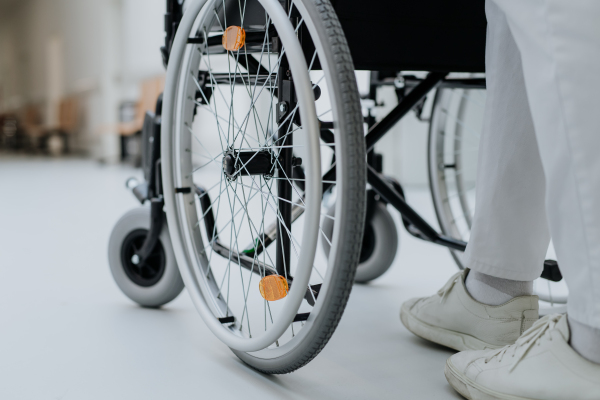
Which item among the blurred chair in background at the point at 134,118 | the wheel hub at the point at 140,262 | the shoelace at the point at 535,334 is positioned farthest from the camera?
the blurred chair in background at the point at 134,118

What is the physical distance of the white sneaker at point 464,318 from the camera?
0.72 m

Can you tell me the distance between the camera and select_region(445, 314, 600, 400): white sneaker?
52 centimetres

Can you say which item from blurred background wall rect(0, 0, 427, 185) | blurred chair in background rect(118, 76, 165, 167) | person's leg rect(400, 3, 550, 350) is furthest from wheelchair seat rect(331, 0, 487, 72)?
blurred chair in background rect(118, 76, 165, 167)

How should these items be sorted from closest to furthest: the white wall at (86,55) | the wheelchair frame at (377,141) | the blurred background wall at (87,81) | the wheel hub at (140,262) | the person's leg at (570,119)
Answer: the person's leg at (570,119)
the wheelchair frame at (377,141)
the wheel hub at (140,262)
the blurred background wall at (87,81)
the white wall at (86,55)

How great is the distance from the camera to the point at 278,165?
671mm

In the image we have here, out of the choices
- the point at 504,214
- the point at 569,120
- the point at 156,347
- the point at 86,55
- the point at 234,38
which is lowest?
the point at 156,347

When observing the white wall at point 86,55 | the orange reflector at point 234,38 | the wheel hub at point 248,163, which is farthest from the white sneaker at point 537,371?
the white wall at point 86,55

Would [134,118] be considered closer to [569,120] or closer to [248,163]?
[248,163]

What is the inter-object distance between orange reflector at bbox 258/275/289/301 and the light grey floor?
13 centimetres

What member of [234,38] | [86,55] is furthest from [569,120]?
[86,55]

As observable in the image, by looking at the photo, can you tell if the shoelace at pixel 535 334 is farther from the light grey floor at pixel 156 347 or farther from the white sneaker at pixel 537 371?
the light grey floor at pixel 156 347

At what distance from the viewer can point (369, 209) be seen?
4.03ft

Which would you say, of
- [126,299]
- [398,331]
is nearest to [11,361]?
[126,299]

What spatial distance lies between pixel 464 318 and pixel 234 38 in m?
0.48
